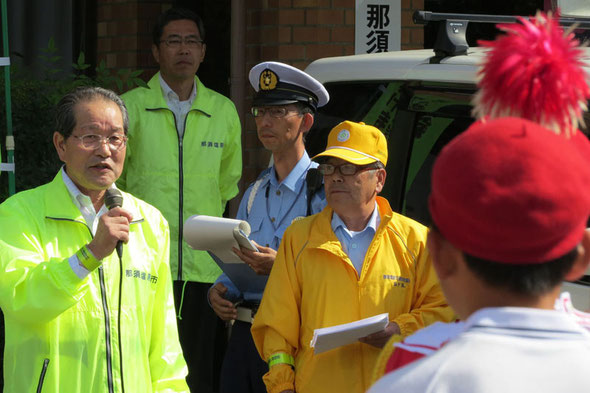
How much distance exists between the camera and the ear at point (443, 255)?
5.35ft

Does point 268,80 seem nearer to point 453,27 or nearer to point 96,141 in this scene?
point 453,27

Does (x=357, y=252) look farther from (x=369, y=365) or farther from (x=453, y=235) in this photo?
(x=453, y=235)

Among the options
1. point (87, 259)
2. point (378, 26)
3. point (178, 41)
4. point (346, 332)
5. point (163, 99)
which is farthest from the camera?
point (378, 26)

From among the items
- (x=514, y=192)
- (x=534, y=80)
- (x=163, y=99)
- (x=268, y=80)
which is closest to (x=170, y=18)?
(x=163, y=99)

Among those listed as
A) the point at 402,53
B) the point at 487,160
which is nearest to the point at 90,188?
the point at 402,53

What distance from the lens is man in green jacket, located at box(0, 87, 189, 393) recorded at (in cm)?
301

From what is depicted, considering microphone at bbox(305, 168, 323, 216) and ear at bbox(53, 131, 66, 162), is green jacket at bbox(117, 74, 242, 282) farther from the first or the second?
ear at bbox(53, 131, 66, 162)

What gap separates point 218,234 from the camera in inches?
154

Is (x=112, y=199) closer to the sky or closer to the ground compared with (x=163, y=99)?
closer to the ground

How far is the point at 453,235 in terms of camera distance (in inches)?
61.6

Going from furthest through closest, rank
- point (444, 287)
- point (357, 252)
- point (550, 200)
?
point (357, 252)
point (444, 287)
point (550, 200)

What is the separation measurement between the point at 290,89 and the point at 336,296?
127 cm

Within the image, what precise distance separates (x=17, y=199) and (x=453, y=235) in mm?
2011

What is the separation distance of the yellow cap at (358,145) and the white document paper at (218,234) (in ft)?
1.50
